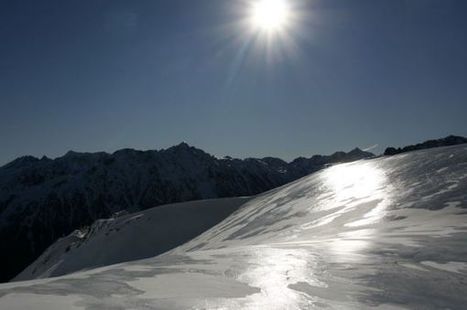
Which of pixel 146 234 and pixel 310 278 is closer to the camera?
pixel 310 278

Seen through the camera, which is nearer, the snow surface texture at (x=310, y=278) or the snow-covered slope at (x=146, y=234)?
the snow surface texture at (x=310, y=278)

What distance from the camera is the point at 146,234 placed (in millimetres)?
44594

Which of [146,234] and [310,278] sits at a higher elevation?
[146,234]

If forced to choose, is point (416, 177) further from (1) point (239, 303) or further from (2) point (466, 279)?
(1) point (239, 303)

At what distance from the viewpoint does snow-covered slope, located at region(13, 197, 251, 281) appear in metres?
41.2

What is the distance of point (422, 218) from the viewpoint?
16344 millimetres

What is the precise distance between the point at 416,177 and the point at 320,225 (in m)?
7.61

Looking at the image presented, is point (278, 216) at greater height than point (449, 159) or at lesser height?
lesser

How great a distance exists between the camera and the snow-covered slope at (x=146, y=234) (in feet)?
135

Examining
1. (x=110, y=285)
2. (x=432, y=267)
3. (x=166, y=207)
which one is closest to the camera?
(x=110, y=285)

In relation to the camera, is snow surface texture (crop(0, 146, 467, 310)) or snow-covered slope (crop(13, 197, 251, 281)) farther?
snow-covered slope (crop(13, 197, 251, 281))

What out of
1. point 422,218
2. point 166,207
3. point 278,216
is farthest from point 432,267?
point 166,207

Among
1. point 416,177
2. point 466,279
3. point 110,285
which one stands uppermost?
point 416,177

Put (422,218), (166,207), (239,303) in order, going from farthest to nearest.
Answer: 1. (166,207)
2. (422,218)
3. (239,303)
